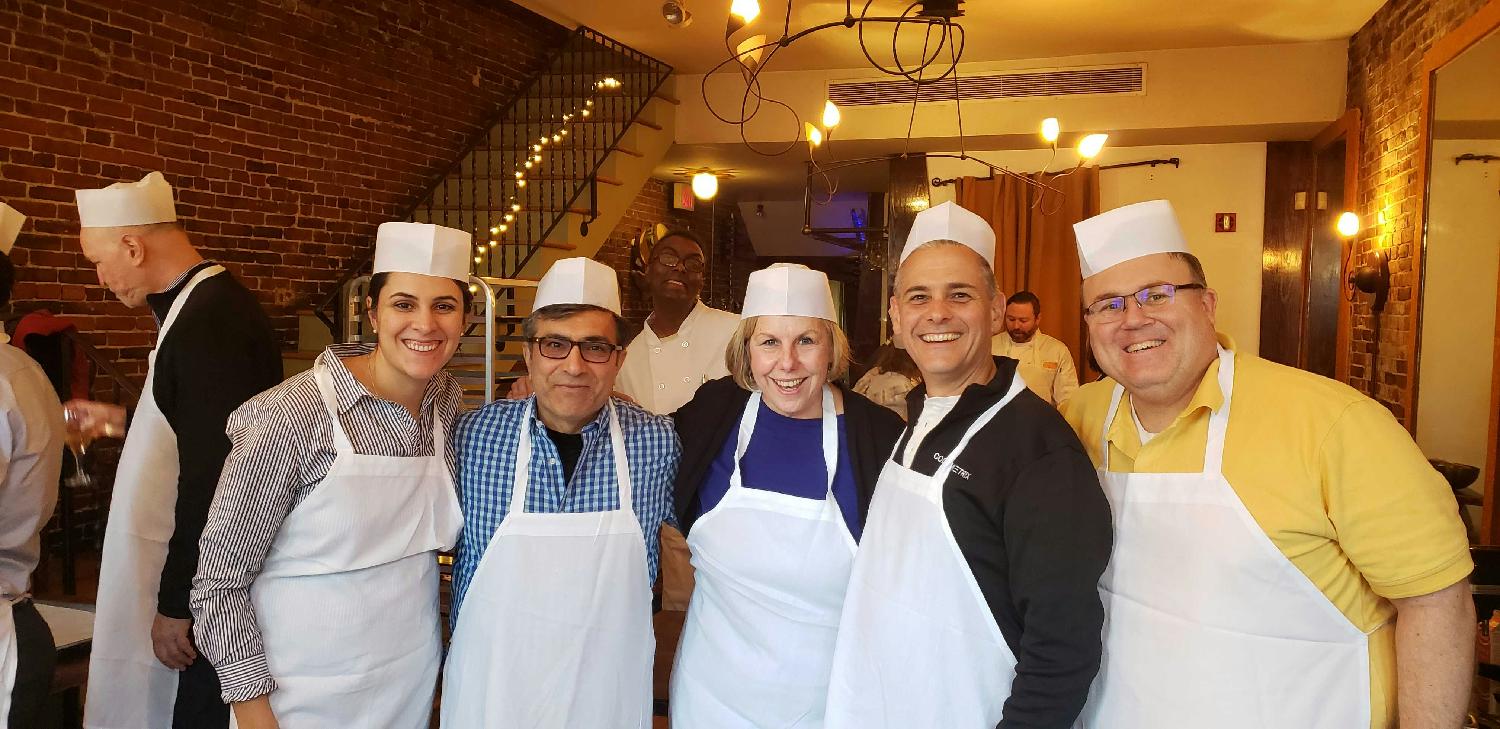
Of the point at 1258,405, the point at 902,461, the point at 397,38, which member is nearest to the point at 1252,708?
the point at 1258,405

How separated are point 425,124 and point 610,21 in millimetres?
1666

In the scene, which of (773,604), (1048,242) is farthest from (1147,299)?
(1048,242)

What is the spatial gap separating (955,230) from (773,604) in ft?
2.50

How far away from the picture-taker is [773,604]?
179cm

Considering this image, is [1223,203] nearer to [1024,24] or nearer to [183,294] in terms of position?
[1024,24]

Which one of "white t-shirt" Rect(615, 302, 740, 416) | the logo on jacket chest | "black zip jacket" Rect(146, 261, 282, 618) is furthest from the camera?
"white t-shirt" Rect(615, 302, 740, 416)

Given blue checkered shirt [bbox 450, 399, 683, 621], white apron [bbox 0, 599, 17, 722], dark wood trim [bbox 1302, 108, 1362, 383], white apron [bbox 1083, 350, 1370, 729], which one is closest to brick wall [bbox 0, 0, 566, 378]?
white apron [bbox 0, 599, 17, 722]

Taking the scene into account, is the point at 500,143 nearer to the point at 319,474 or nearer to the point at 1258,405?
the point at 319,474

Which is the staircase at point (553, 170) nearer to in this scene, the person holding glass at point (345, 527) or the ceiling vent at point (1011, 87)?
the ceiling vent at point (1011, 87)

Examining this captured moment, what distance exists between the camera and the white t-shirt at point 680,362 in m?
3.59

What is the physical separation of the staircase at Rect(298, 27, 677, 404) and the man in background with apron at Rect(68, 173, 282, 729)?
337 centimetres

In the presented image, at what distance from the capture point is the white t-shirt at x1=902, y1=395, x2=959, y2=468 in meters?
1.63

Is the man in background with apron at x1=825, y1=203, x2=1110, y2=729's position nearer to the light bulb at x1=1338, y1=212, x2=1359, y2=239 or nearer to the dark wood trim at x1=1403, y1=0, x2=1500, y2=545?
the dark wood trim at x1=1403, y1=0, x2=1500, y2=545

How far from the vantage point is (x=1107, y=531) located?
55.5 inches
